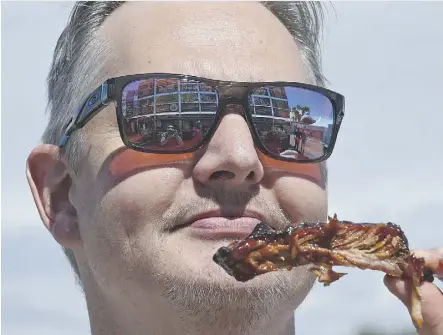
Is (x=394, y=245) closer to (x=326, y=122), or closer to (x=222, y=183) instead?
(x=222, y=183)

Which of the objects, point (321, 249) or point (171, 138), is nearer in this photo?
point (321, 249)

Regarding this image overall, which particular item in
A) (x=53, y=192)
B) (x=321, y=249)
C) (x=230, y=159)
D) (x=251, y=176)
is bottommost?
(x=53, y=192)

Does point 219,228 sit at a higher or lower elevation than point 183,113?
lower

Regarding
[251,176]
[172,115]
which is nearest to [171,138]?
[172,115]

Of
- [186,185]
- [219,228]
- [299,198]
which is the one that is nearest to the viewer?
[219,228]

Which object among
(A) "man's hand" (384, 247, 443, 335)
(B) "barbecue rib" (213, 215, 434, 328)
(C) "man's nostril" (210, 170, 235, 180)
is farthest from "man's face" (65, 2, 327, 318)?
(A) "man's hand" (384, 247, 443, 335)

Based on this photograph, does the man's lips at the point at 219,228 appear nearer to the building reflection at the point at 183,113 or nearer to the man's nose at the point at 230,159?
the man's nose at the point at 230,159

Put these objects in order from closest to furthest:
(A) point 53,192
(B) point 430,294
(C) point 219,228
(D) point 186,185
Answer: (B) point 430,294 → (C) point 219,228 → (D) point 186,185 → (A) point 53,192

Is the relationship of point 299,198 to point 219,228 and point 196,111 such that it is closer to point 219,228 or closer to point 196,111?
point 219,228

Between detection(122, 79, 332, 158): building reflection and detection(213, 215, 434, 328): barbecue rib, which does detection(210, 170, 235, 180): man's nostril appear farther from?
detection(213, 215, 434, 328): barbecue rib
